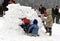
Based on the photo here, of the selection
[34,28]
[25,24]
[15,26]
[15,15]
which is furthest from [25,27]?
[15,15]

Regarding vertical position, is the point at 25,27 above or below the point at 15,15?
below

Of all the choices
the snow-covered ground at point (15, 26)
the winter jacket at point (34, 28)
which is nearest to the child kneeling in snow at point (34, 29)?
the winter jacket at point (34, 28)

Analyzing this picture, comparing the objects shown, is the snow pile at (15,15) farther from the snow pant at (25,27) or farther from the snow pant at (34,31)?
the snow pant at (34,31)

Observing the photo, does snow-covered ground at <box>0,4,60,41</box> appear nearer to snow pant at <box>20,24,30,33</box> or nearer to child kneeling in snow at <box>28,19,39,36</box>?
snow pant at <box>20,24,30,33</box>

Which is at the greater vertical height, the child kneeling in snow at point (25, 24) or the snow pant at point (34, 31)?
the child kneeling in snow at point (25, 24)

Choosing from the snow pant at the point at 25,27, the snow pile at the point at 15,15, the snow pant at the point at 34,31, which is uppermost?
the snow pile at the point at 15,15

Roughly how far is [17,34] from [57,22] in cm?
1136

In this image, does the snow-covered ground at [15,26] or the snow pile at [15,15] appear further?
the snow pile at [15,15]

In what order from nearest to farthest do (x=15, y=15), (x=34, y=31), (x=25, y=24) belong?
(x=34, y=31) → (x=25, y=24) → (x=15, y=15)

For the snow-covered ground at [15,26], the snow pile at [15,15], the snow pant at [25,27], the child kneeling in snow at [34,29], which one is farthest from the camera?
the snow pile at [15,15]

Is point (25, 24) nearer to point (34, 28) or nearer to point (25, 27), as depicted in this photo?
point (25, 27)

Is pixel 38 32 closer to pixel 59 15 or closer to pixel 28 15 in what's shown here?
pixel 28 15

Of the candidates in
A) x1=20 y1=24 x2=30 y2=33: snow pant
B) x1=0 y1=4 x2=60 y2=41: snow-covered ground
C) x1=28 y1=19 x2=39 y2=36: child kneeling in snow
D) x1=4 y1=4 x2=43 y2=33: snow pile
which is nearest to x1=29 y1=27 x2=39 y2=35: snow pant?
x1=28 y1=19 x2=39 y2=36: child kneeling in snow

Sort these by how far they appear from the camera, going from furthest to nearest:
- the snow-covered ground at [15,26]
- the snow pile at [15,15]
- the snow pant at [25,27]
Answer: the snow pile at [15,15]
the snow pant at [25,27]
the snow-covered ground at [15,26]
